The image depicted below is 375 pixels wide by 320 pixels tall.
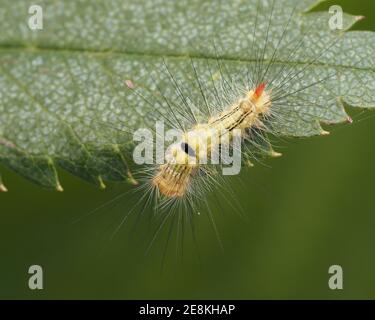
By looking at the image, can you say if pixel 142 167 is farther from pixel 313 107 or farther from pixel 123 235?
pixel 313 107

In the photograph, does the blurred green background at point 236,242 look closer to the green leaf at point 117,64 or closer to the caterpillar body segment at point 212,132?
the caterpillar body segment at point 212,132

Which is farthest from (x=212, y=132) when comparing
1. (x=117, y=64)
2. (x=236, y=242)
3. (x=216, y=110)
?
(x=236, y=242)

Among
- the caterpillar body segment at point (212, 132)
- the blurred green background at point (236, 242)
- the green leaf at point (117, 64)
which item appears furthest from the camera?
the blurred green background at point (236, 242)

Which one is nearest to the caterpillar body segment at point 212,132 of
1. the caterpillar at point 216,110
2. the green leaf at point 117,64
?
the caterpillar at point 216,110

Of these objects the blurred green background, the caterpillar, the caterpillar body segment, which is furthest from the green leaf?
the blurred green background

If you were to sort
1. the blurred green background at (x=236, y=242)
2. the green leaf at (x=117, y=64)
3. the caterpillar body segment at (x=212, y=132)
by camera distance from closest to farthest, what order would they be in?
the green leaf at (x=117, y=64), the caterpillar body segment at (x=212, y=132), the blurred green background at (x=236, y=242)

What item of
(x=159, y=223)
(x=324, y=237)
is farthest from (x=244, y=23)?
(x=324, y=237)

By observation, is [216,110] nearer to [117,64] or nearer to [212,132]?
[212,132]
